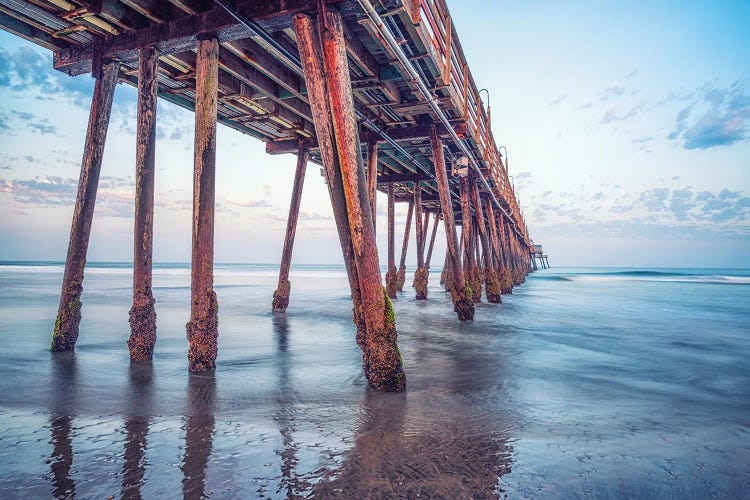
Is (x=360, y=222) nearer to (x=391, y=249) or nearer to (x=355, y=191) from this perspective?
(x=355, y=191)

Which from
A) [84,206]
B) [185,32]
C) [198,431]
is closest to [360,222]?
[198,431]

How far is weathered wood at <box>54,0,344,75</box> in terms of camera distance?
4.20 meters

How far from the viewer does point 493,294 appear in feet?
43.5

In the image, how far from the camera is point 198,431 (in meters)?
2.77

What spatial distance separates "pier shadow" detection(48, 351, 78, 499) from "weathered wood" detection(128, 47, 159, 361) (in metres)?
0.74

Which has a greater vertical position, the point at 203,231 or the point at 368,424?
the point at 203,231

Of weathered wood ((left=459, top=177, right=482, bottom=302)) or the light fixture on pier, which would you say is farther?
weathered wood ((left=459, top=177, right=482, bottom=302))

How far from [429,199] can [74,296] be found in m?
16.8

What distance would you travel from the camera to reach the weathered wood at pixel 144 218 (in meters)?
4.47

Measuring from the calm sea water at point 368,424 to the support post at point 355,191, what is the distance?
1.23 feet

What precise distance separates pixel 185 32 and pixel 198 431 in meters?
4.47

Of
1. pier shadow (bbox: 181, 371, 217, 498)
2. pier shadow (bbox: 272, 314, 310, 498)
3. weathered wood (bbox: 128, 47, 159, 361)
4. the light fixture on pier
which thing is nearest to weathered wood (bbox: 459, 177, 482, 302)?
the light fixture on pier

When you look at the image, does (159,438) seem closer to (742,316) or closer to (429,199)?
(742,316)

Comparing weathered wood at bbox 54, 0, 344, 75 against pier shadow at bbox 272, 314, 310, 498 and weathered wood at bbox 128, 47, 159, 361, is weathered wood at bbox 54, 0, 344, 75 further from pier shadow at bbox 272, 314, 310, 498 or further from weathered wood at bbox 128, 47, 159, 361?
pier shadow at bbox 272, 314, 310, 498
